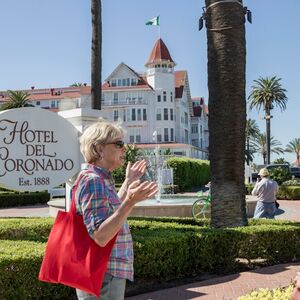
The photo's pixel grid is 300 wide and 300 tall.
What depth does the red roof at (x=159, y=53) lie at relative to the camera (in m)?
64.9

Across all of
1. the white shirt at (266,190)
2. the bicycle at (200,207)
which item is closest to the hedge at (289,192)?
the bicycle at (200,207)

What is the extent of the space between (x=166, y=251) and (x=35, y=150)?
3.09 meters

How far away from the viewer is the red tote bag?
2.60 m

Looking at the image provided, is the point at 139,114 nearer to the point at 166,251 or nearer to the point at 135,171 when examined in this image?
the point at 166,251

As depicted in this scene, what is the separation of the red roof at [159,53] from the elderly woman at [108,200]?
6295 cm

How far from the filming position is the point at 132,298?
5746 millimetres

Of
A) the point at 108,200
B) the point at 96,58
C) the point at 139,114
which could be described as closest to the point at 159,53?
the point at 139,114

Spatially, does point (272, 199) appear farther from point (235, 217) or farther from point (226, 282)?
point (226, 282)

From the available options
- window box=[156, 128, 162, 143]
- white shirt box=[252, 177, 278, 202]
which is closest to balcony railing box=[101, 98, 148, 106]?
window box=[156, 128, 162, 143]

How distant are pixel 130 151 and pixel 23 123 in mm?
27826

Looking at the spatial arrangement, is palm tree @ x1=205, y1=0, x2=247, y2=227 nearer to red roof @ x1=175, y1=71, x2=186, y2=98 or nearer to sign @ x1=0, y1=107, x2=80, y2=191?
sign @ x1=0, y1=107, x2=80, y2=191

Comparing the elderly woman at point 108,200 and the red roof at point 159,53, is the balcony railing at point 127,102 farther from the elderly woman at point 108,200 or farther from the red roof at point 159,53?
the elderly woman at point 108,200

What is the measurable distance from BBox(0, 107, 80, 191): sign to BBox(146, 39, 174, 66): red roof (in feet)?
188

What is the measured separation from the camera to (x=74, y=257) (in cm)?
264
